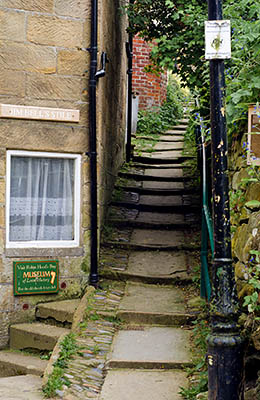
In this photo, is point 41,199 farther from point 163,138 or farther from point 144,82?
point 144,82

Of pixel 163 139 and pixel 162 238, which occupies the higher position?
pixel 163 139

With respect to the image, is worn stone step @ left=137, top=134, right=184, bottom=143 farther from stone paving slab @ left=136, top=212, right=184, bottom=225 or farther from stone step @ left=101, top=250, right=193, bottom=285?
stone step @ left=101, top=250, right=193, bottom=285

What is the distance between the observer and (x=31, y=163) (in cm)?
677

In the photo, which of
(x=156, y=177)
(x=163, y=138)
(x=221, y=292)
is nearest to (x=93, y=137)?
(x=221, y=292)

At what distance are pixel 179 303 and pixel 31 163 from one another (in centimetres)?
244

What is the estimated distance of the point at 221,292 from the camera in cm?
382

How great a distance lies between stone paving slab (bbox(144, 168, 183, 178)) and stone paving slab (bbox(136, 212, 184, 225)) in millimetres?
1518

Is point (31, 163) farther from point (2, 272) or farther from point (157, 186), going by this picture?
point (157, 186)

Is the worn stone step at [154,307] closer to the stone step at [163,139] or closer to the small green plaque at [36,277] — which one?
the small green plaque at [36,277]

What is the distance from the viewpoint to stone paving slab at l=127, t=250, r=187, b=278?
7109mm

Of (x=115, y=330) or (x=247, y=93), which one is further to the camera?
(x=115, y=330)

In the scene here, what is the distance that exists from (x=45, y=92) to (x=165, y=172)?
4.51 meters

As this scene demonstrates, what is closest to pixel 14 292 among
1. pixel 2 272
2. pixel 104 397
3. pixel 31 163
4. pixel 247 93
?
pixel 2 272

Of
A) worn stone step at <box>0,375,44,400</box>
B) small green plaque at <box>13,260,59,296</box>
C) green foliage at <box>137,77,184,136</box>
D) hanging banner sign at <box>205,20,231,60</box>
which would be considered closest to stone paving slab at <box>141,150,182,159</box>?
green foliage at <box>137,77,184,136</box>
